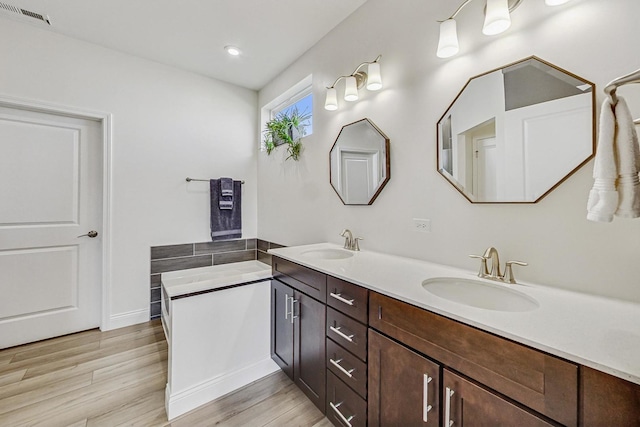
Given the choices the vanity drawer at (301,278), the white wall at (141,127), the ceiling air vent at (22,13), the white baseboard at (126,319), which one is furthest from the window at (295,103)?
the white baseboard at (126,319)

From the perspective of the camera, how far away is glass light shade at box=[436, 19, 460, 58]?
1.31 meters

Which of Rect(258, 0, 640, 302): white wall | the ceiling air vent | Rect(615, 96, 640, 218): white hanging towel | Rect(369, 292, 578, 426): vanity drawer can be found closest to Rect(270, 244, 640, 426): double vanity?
Rect(369, 292, 578, 426): vanity drawer

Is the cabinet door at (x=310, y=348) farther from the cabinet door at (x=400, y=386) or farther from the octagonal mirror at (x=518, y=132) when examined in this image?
→ the octagonal mirror at (x=518, y=132)

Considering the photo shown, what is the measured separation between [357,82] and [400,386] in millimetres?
1909

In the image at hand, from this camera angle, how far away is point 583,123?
104 centimetres

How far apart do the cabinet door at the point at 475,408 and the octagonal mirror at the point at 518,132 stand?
2.72 ft

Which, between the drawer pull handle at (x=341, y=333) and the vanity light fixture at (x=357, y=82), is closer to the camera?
the drawer pull handle at (x=341, y=333)

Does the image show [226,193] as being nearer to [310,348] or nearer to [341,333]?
[310,348]

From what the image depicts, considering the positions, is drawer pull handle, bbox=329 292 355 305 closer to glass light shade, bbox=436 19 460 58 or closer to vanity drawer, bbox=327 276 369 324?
vanity drawer, bbox=327 276 369 324

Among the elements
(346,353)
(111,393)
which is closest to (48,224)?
(111,393)

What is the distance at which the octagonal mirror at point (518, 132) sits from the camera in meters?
1.06

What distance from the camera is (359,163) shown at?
2.02 meters

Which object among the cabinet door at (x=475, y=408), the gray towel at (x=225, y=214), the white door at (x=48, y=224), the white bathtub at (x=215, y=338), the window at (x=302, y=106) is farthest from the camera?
the gray towel at (x=225, y=214)

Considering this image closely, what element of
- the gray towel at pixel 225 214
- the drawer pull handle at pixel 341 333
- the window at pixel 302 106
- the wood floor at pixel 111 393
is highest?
the window at pixel 302 106
